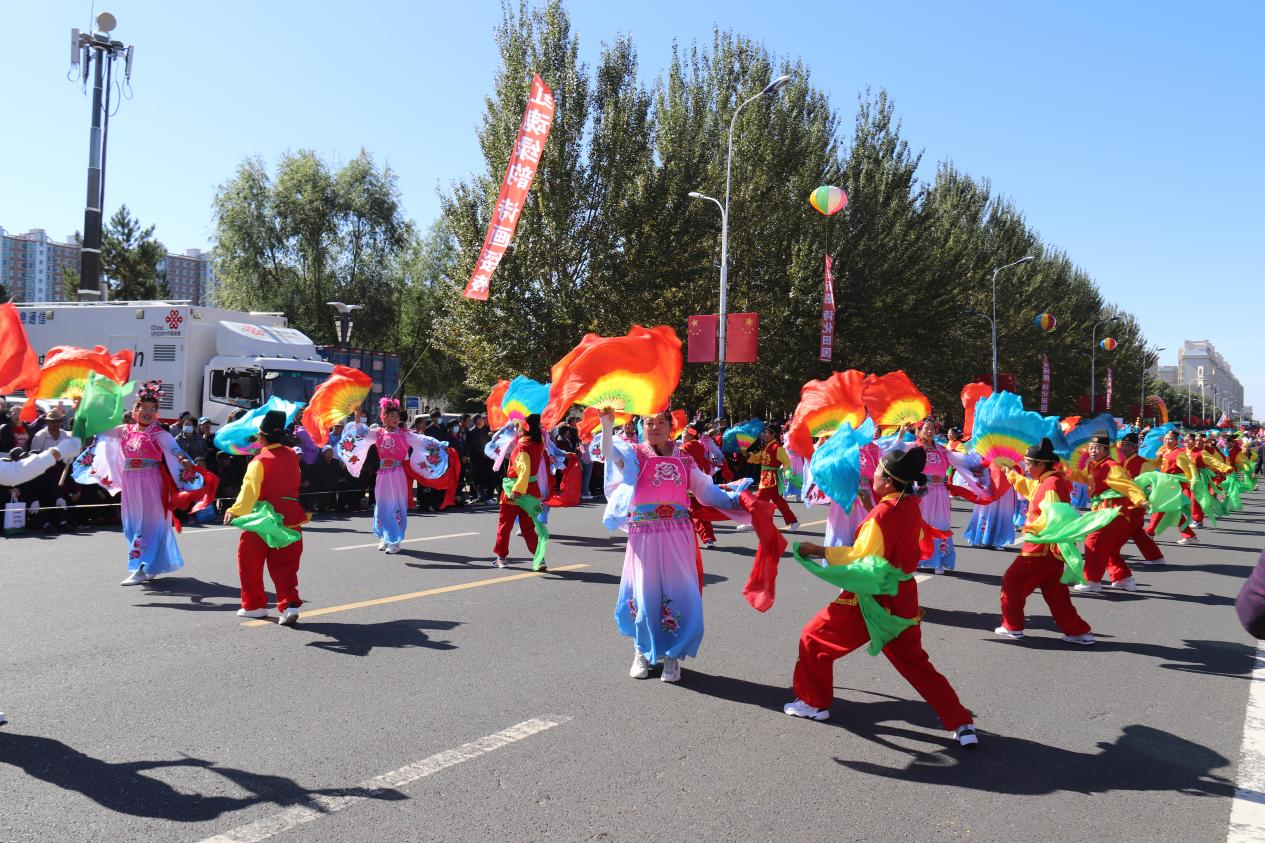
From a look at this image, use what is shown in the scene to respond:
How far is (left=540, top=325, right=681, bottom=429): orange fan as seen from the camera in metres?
5.54

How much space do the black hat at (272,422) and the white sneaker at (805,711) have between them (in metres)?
4.50

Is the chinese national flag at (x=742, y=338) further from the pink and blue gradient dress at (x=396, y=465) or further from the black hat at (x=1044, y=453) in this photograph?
the black hat at (x=1044, y=453)

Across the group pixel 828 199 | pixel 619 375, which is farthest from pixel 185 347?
pixel 619 375

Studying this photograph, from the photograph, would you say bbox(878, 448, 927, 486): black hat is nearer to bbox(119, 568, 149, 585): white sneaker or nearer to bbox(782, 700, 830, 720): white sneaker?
bbox(782, 700, 830, 720): white sneaker

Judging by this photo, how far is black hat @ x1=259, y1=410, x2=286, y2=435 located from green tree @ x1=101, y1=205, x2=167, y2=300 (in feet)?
144

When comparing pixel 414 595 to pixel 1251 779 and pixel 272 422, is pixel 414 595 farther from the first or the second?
pixel 1251 779

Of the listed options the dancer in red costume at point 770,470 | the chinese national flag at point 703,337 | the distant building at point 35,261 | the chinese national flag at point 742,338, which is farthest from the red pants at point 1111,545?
the distant building at point 35,261

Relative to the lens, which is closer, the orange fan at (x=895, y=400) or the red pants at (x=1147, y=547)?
the orange fan at (x=895, y=400)

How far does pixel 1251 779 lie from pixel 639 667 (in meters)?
3.37

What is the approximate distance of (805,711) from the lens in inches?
207

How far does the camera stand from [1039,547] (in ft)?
23.6

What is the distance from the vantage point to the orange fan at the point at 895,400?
1050 centimetres

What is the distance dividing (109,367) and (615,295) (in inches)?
743

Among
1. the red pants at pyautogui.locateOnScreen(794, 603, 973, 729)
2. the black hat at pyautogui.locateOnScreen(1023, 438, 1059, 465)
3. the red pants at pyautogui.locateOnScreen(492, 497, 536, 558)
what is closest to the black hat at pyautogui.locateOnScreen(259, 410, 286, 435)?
the red pants at pyautogui.locateOnScreen(492, 497, 536, 558)
